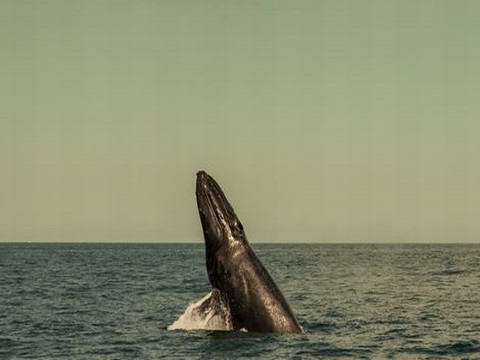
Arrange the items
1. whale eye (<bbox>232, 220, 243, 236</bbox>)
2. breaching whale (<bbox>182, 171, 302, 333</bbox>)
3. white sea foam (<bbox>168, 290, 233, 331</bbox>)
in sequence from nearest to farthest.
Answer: breaching whale (<bbox>182, 171, 302, 333</bbox>) → white sea foam (<bbox>168, 290, 233, 331</bbox>) → whale eye (<bbox>232, 220, 243, 236</bbox>)

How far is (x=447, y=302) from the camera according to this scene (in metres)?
36.6

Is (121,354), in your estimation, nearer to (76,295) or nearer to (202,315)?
(202,315)

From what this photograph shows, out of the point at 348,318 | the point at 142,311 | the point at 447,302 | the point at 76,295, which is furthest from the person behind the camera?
the point at 76,295

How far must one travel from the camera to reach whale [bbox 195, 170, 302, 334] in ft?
69.6

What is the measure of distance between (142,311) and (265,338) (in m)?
11.1

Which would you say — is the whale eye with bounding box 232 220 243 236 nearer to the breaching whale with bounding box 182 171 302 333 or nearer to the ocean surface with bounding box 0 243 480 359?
the breaching whale with bounding box 182 171 302 333

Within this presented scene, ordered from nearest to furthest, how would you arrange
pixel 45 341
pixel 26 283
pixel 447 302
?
1. pixel 45 341
2. pixel 447 302
3. pixel 26 283

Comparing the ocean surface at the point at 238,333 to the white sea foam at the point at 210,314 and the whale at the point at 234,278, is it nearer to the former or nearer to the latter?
the white sea foam at the point at 210,314

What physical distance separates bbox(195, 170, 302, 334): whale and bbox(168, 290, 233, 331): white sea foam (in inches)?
0.9


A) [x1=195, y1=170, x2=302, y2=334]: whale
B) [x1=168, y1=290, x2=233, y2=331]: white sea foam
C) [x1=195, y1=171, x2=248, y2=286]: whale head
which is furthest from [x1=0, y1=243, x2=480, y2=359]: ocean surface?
[x1=195, y1=171, x2=248, y2=286]: whale head

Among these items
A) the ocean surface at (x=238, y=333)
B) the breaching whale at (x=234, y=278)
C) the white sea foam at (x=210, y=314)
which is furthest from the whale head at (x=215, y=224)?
the ocean surface at (x=238, y=333)

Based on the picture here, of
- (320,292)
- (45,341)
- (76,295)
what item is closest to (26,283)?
(76,295)

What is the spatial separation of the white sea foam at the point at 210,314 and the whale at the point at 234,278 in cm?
2

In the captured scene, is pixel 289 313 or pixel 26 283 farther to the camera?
pixel 26 283
